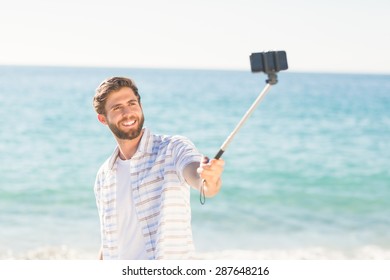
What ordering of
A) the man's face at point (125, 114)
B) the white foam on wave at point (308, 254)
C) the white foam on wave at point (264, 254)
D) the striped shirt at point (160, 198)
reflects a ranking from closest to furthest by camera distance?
the striped shirt at point (160, 198) < the man's face at point (125, 114) < the white foam on wave at point (264, 254) < the white foam on wave at point (308, 254)

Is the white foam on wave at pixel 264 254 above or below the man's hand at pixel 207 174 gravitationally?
above

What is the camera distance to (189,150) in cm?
254

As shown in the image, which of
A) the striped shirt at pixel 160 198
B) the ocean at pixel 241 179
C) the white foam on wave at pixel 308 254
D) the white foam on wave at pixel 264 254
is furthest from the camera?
the ocean at pixel 241 179

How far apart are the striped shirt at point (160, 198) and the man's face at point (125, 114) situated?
47 mm

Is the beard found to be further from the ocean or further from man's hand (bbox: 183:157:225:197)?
the ocean

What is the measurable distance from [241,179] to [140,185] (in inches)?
296

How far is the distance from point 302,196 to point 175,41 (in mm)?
21114

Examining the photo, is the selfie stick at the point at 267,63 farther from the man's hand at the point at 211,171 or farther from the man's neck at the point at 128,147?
the man's neck at the point at 128,147

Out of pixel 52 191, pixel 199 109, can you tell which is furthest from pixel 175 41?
pixel 52 191

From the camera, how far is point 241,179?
10102 millimetres

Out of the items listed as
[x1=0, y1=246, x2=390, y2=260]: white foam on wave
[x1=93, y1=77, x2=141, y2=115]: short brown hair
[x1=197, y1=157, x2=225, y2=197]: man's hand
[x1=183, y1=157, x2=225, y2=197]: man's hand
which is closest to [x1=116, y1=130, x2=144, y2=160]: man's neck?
[x1=93, y1=77, x2=141, y2=115]: short brown hair

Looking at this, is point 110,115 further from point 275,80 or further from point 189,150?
point 275,80

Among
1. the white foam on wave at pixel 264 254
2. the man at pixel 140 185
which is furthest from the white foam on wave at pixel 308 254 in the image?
the man at pixel 140 185

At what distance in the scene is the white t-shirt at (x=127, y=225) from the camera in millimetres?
2650
